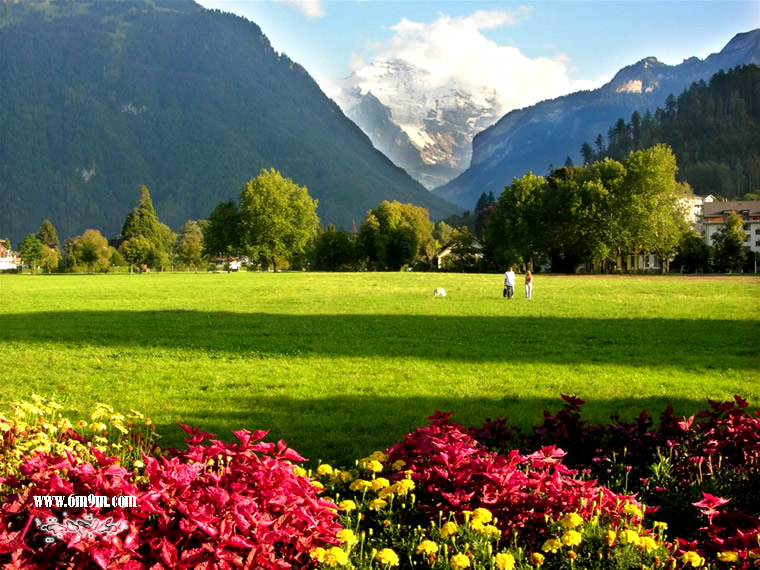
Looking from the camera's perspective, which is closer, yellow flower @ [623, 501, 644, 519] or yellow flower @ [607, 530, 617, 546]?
yellow flower @ [607, 530, 617, 546]

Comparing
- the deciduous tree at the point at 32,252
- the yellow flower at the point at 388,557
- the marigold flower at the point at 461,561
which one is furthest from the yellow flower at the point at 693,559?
the deciduous tree at the point at 32,252

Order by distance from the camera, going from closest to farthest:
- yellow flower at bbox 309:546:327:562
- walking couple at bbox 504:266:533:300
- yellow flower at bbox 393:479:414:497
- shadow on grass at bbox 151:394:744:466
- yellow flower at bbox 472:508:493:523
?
yellow flower at bbox 309:546:327:562
yellow flower at bbox 472:508:493:523
yellow flower at bbox 393:479:414:497
shadow on grass at bbox 151:394:744:466
walking couple at bbox 504:266:533:300

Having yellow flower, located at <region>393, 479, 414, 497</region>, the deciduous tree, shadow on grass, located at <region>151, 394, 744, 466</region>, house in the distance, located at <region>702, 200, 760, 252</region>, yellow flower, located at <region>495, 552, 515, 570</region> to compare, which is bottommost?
shadow on grass, located at <region>151, 394, 744, 466</region>


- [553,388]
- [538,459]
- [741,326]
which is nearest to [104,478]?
[538,459]

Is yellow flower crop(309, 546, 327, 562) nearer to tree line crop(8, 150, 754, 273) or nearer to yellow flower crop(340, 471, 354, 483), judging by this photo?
yellow flower crop(340, 471, 354, 483)

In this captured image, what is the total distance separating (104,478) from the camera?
3891mm

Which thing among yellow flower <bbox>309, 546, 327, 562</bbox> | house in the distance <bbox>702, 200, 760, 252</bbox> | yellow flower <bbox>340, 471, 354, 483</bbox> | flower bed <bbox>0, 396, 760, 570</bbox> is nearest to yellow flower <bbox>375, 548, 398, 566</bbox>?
flower bed <bbox>0, 396, 760, 570</bbox>

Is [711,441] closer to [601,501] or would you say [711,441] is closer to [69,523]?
[601,501]

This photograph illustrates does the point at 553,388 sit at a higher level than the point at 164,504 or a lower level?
lower

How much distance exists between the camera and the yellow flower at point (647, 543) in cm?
402

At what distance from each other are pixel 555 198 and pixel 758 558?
9155 centimetres

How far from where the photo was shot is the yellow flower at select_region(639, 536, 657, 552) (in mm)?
4023

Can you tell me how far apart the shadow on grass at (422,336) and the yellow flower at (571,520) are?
986cm

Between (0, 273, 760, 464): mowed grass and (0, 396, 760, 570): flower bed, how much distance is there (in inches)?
97.6
